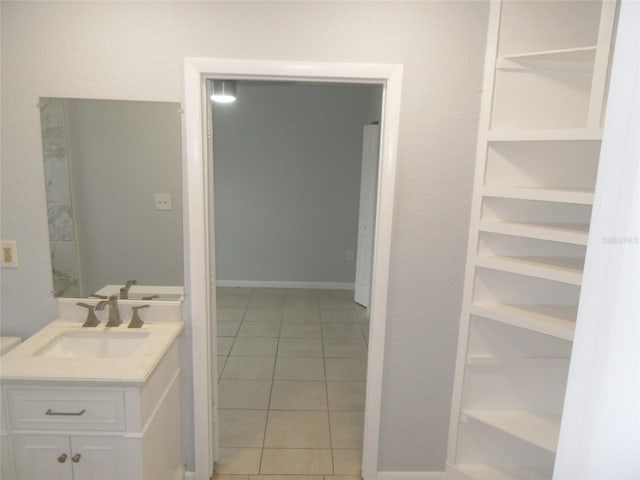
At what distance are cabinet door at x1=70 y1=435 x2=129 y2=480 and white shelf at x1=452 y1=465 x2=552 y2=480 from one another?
5.05 feet

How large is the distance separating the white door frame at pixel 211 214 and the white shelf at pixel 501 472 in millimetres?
457

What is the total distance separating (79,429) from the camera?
1395 millimetres

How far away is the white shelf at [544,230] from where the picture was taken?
1.48 metres

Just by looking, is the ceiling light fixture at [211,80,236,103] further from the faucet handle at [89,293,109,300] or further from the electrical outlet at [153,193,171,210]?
the faucet handle at [89,293,109,300]

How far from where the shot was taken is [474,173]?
173cm

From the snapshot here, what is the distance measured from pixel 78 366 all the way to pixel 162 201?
0.75m

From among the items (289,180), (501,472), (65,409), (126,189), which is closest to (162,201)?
(126,189)

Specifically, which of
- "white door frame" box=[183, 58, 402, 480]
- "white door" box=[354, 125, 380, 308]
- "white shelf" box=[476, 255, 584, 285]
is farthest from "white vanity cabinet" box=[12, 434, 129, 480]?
"white door" box=[354, 125, 380, 308]

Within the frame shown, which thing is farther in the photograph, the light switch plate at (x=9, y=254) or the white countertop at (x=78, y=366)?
the light switch plate at (x=9, y=254)

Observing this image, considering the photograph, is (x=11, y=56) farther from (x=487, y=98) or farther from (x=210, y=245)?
(x=487, y=98)

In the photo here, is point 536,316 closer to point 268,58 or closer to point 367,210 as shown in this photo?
point 268,58

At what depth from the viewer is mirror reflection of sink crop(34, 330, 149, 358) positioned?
1699mm

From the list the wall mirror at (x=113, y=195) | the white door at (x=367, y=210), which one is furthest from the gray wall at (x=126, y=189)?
the white door at (x=367, y=210)

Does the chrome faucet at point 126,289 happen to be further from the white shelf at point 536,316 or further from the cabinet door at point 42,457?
the white shelf at point 536,316
